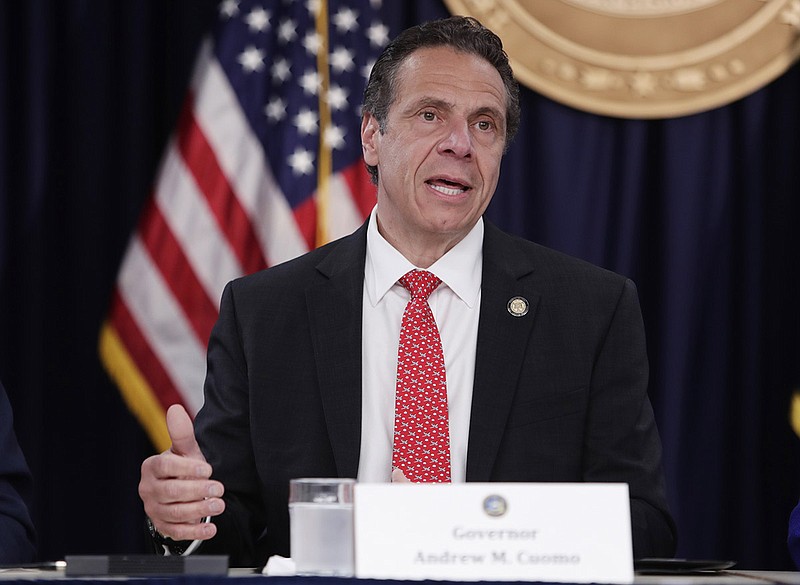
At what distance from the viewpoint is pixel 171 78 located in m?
3.68

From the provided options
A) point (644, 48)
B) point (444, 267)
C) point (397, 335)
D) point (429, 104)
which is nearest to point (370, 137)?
point (429, 104)

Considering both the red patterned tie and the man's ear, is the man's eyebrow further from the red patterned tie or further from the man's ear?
the red patterned tie

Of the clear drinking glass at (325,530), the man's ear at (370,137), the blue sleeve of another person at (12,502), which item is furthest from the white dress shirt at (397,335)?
the clear drinking glass at (325,530)

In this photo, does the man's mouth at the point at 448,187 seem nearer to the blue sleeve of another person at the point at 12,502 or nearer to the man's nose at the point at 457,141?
the man's nose at the point at 457,141

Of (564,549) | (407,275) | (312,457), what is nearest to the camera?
(564,549)

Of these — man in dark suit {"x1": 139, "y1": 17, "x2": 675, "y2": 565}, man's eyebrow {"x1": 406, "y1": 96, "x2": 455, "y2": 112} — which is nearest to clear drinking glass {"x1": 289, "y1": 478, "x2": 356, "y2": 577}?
man in dark suit {"x1": 139, "y1": 17, "x2": 675, "y2": 565}

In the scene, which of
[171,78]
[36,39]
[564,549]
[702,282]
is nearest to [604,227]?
[702,282]

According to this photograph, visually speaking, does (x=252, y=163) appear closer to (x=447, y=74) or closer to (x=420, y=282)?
(x=447, y=74)

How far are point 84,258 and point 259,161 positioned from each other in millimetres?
605

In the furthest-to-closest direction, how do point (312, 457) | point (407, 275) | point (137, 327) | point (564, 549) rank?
point (137, 327) → point (407, 275) → point (312, 457) → point (564, 549)

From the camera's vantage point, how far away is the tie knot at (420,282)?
2564mm

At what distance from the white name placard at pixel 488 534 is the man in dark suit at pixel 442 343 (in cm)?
81

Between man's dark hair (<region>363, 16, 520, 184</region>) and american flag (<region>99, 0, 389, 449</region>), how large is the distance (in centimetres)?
84

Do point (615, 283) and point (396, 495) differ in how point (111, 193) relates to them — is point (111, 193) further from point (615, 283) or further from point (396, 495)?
point (396, 495)
